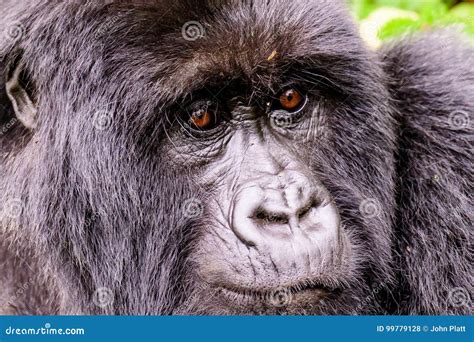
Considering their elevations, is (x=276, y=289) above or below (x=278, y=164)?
below

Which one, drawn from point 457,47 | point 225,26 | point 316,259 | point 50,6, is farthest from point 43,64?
point 457,47

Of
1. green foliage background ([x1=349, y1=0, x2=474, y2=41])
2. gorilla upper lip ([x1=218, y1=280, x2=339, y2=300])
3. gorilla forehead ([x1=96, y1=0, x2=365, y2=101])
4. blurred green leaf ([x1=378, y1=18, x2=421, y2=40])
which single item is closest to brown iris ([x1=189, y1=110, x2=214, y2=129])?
gorilla forehead ([x1=96, y1=0, x2=365, y2=101])

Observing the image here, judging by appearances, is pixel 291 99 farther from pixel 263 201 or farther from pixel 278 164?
pixel 263 201

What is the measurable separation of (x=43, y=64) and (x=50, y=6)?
0.27 meters

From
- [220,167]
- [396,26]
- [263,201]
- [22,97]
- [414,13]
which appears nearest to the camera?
[263,201]

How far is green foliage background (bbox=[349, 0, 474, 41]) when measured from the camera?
5762mm

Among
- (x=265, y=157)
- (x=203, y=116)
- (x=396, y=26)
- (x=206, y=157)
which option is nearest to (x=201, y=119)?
(x=203, y=116)

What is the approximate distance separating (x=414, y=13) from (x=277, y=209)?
3.76 m

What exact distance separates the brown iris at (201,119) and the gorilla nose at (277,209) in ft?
1.26

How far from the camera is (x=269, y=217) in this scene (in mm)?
3289

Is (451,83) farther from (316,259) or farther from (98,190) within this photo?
(98,190)

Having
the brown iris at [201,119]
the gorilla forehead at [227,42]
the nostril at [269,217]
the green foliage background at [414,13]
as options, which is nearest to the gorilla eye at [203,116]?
the brown iris at [201,119]

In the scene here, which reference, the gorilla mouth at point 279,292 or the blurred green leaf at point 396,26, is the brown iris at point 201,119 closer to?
the gorilla mouth at point 279,292

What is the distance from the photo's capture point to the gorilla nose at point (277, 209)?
10.7ft
